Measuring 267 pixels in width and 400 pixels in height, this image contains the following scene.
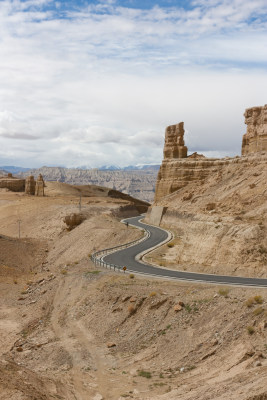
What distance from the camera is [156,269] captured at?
31.4 metres

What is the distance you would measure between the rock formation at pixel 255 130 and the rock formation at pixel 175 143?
10413 mm

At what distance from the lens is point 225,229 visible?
3016 cm

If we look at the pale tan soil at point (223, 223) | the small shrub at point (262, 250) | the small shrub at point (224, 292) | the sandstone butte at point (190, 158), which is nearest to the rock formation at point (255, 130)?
the sandstone butte at point (190, 158)

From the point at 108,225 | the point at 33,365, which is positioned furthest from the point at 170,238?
the point at 33,365

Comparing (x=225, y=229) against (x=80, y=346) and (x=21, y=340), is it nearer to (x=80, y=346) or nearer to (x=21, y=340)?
(x=80, y=346)

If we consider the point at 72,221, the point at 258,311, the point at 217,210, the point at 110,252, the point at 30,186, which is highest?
the point at 217,210

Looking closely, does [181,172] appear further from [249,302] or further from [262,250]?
[249,302]

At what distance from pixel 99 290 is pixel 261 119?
31.1 meters

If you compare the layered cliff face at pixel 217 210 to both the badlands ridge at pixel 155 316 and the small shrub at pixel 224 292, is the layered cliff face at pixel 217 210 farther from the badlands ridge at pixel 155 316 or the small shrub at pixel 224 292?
the small shrub at pixel 224 292

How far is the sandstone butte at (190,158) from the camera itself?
49344 mm

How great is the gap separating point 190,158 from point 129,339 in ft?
127

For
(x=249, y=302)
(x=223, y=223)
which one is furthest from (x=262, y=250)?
(x=249, y=302)

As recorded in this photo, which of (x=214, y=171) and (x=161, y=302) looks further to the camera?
(x=214, y=171)

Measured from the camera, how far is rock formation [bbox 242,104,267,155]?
4850cm
